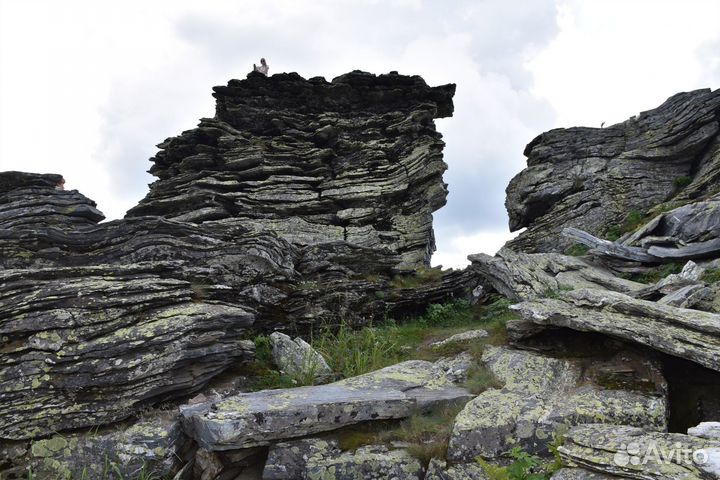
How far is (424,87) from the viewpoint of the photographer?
35312 mm

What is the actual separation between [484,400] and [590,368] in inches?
105

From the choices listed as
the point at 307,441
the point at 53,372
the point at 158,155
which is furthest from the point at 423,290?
the point at 158,155

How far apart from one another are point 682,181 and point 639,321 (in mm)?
25778

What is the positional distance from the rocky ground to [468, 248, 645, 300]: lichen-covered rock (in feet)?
0.38

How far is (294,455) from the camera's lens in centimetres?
788

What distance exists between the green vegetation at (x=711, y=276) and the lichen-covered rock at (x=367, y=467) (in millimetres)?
12893

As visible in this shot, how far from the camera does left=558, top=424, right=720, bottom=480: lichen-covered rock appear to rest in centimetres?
536

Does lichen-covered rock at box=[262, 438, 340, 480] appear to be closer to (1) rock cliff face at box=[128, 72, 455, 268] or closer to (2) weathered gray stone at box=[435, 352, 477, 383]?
(2) weathered gray stone at box=[435, 352, 477, 383]

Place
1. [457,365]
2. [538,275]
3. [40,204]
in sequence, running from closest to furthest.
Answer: [457,365], [538,275], [40,204]

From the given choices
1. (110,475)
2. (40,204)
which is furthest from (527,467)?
(40,204)

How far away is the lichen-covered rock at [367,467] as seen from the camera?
24.8ft

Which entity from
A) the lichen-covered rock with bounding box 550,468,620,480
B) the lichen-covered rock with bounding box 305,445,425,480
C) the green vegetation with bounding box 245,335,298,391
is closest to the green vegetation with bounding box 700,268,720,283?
the lichen-covered rock with bounding box 550,468,620,480

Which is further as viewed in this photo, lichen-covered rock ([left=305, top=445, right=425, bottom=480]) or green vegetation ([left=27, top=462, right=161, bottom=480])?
green vegetation ([left=27, top=462, right=161, bottom=480])

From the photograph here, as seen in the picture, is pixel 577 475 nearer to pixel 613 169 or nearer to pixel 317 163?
pixel 317 163
